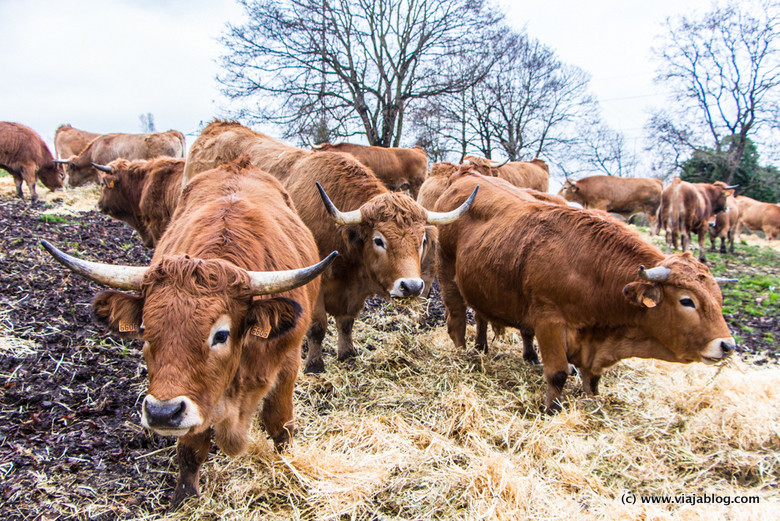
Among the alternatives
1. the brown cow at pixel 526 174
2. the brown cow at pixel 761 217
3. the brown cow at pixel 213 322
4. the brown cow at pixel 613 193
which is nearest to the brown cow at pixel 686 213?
the brown cow at pixel 526 174

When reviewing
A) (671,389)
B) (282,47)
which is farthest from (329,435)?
(282,47)

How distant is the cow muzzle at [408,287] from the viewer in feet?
13.9

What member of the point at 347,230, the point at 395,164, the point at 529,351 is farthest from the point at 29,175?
the point at 529,351

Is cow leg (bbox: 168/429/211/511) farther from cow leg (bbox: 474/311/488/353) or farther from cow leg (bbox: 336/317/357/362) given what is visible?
cow leg (bbox: 474/311/488/353)

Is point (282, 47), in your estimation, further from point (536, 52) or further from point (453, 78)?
point (536, 52)

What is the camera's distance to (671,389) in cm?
479

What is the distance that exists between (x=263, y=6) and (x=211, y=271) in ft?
64.9

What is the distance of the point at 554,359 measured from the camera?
4.26 meters

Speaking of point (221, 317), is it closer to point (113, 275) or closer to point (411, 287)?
point (113, 275)

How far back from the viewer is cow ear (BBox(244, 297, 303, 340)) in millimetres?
2385

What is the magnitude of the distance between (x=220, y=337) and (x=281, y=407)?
1132mm

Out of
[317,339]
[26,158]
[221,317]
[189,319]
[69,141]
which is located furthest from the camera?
[69,141]

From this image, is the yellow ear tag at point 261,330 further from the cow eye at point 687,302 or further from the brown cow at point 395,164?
the brown cow at point 395,164

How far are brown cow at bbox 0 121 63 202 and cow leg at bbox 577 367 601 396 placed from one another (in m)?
13.3
